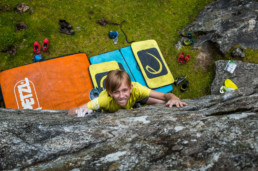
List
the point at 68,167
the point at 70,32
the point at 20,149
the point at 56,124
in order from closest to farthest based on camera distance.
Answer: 1. the point at 68,167
2. the point at 20,149
3. the point at 56,124
4. the point at 70,32

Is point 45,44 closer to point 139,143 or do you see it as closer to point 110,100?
point 110,100

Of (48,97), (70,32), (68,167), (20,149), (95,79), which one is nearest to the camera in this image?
(68,167)

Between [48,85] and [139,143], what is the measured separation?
5239 mm

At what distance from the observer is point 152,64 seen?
6910mm

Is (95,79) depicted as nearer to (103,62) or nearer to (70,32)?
(103,62)

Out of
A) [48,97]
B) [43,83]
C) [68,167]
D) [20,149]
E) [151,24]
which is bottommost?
[68,167]

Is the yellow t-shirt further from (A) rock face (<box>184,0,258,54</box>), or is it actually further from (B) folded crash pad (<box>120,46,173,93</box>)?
(A) rock face (<box>184,0,258,54</box>)

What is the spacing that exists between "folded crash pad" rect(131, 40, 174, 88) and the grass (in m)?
0.50

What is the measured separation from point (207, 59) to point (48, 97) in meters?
6.68

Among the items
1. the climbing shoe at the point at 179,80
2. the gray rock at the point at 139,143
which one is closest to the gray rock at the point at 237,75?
the climbing shoe at the point at 179,80

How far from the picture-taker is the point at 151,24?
27.0 feet

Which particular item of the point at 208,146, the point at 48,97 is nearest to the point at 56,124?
the point at 208,146

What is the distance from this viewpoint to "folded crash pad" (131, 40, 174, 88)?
663 centimetres

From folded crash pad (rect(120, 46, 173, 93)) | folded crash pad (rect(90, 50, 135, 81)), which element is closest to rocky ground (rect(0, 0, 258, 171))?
folded crash pad (rect(120, 46, 173, 93))
